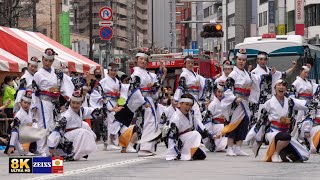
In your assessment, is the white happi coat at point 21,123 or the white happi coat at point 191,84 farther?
the white happi coat at point 191,84

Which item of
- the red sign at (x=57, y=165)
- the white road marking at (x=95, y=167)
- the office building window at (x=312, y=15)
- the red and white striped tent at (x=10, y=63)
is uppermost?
the office building window at (x=312, y=15)

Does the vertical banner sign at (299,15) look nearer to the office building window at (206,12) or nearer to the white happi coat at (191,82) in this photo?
the white happi coat at (191,82)

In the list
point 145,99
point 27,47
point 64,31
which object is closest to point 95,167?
point 145,99

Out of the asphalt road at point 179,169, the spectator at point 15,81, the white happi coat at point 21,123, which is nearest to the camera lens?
the asphalt road at point 179,169

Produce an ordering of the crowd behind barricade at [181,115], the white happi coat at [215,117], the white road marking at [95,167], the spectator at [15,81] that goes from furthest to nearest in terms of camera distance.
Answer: the spectator at [15,81], the white happi coat at [215,117], the crowd behind barricade at [181,115], the white road marking at [95,167]

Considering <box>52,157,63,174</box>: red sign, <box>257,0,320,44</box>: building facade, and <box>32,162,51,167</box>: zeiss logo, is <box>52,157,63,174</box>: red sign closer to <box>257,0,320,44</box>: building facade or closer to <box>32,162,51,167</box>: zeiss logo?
<box>32,162,51,167</box>: zeiss logo

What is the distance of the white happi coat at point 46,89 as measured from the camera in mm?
19844

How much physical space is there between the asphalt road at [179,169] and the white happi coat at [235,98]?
942 millimetres

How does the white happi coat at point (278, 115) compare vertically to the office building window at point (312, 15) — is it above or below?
below

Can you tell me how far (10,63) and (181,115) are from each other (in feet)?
35.4

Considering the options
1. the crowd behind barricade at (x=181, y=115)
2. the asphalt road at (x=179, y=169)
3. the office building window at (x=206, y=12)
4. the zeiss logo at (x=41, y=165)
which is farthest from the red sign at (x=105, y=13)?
the office building window at (x=206, y=12)

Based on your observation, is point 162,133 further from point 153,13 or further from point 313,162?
point 153,13

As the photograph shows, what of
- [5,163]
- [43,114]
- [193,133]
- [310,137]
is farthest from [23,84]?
[310,137]

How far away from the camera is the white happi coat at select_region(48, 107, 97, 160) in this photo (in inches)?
746
